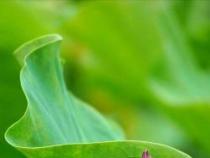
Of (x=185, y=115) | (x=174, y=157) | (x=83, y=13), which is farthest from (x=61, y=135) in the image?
(x=83, y=13)

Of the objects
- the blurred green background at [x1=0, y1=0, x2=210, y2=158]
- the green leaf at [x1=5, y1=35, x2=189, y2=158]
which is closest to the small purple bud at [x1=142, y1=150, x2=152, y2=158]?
the green leaf at [x1=5, y1=35, x2=189, y2=158]

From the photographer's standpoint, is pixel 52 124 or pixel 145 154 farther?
pixel 52 124

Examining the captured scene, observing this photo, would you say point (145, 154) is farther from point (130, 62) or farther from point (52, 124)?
point (130, 62)

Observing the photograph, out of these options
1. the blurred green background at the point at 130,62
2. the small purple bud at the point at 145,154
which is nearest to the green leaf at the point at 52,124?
the small purple bud at the point at 145,154

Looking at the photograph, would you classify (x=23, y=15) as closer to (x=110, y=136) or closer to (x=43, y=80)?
(x=110, y=136)

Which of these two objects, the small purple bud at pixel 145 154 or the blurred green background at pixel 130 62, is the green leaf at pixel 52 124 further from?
the blurred green background at pixel 130 62

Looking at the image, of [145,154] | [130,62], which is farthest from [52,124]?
[130,62]

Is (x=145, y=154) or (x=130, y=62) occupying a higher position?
(x=130, y=62)

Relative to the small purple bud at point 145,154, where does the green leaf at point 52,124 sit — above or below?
above
